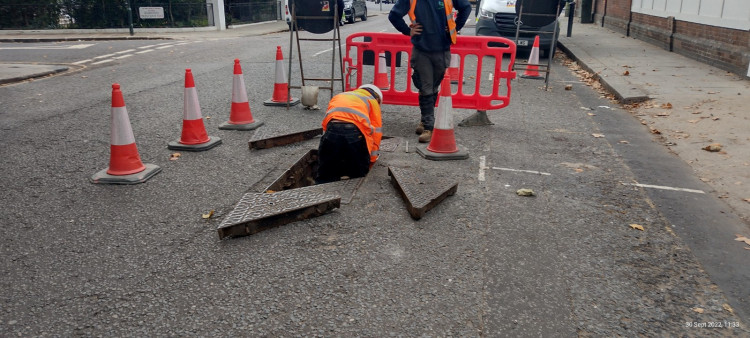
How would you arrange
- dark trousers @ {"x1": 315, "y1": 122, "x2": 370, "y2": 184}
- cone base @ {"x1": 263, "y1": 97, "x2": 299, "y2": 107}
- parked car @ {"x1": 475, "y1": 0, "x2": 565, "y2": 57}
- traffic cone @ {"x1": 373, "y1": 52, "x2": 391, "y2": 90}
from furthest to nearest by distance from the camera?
parked car @ {"x1": 475, "y1": 0, "x2": 565, "y2": 57}, cone base @ {"x1": 263, "y1": 97, "x2": 299, "y2": 107}, traffic cone @ {"x1": 373, "y1": 52, "x2": 391, "y2": 90}, dark trousers @ {"x1": 315, "y1": 122, "x2": 370, "y2": 184}

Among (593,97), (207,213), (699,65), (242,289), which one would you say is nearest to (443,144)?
(207,213)

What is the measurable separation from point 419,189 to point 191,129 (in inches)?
115

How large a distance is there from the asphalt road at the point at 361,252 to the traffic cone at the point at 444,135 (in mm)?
137

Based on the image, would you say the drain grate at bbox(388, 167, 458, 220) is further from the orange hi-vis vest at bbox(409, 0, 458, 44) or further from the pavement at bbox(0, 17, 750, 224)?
the pavement at bbox(0, 17, 750, 224)

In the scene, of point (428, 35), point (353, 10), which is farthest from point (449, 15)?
point (353, 10)

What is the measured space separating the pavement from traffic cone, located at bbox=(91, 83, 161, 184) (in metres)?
5.28

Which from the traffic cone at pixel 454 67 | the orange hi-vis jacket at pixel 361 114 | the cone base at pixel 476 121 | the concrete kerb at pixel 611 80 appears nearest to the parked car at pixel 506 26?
the concrete kerb at pixel 611 80

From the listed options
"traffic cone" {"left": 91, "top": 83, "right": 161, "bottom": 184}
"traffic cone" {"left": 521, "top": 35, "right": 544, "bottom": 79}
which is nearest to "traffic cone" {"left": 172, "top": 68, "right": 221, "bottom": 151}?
"traffic cone" {"left": 91, "top": 83, "right": 161, "bottom": 184}

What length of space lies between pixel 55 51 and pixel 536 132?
14674 millimetres

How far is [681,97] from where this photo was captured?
30.2 ft

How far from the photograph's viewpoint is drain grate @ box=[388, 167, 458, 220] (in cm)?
433

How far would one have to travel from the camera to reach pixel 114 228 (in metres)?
4.14

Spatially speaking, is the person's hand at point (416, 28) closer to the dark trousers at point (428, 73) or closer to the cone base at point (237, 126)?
the dark trousers at point (428, 73)

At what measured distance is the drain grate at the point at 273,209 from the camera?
3.97 m
